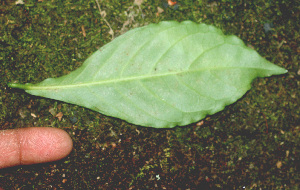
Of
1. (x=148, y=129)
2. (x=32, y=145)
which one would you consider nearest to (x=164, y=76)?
(x=148, y=129)

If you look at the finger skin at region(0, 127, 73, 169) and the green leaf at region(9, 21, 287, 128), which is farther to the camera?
the finger skin at region(0, 127, 73, 169)

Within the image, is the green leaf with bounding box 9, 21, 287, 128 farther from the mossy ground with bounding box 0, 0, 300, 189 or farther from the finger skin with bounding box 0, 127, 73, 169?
the finger skin with bounding box 0, 127, 73, 169

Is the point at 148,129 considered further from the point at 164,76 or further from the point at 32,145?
the point at 32,145

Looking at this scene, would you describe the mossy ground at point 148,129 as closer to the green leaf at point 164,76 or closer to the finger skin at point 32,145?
the finger skin at point 32,145

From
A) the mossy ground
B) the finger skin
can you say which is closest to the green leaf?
the mossy ground

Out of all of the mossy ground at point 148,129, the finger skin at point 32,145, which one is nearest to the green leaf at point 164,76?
the mossy ground at point 148,129

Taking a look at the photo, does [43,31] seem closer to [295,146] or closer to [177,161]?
[177,161]

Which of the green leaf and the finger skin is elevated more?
the green leaf
